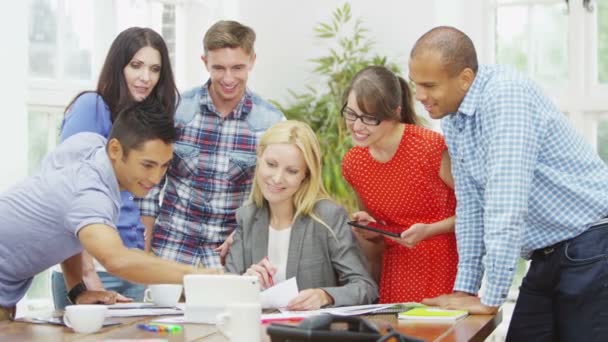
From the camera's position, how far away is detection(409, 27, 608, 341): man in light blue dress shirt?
8.10 feet

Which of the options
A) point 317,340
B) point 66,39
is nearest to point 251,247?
point 317,340

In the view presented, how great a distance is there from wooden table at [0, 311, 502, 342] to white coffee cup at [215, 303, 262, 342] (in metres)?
0.16

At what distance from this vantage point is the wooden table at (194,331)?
216cm

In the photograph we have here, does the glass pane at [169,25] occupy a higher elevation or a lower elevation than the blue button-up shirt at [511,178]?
higher

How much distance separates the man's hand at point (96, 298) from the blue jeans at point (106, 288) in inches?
15.2

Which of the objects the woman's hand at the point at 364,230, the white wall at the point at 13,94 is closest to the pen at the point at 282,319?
the woman's hand at the point at 364,230

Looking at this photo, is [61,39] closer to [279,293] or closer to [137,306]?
[137,306]

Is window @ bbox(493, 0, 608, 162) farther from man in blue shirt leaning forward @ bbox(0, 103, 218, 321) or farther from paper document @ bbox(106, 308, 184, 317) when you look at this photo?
paper document @ bbox(106, 308, 184, 317)

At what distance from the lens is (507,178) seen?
246 cm

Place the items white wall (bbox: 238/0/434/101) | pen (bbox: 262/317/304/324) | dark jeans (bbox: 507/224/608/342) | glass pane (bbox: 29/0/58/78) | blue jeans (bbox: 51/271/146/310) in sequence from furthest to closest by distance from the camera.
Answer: white wall (bbox: 238/0/434/101), glass pane (bbox: 29/0/58/78), blue jeans (bbox: 51/271/146/310), dark jeans (bbox: 507/224/608/342), pen (bbox: 262/317/304/324)

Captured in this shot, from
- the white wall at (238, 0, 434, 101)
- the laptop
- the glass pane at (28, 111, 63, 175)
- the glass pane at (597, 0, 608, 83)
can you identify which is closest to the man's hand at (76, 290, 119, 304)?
the laptop

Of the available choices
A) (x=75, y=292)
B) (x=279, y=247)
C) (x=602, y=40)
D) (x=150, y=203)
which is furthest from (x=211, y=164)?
(x=602, y=40)

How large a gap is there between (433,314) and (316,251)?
0.65 m

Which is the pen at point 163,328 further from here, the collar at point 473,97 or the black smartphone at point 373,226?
the collar at point 473,97
